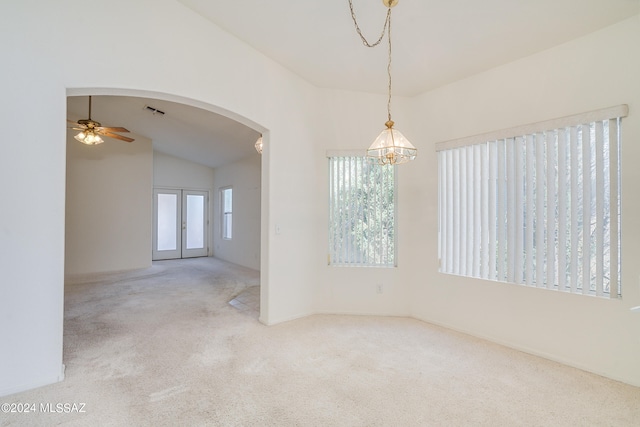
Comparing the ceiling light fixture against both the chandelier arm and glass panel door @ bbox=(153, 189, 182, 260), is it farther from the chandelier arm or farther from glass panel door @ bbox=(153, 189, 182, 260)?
glass panel door @ bbox=(153, 189, 182, 260)

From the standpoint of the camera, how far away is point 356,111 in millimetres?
3760

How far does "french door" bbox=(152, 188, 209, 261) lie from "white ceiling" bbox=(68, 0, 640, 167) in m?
6.37

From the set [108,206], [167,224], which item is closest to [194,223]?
[167,224]

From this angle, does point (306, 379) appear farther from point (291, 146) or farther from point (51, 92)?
point (51, 92)

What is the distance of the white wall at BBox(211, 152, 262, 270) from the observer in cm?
690

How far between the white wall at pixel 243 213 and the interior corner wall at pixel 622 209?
4.19m

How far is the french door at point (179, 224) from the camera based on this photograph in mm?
8109

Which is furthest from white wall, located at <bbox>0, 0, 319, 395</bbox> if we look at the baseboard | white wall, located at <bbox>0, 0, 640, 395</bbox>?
the baseboard

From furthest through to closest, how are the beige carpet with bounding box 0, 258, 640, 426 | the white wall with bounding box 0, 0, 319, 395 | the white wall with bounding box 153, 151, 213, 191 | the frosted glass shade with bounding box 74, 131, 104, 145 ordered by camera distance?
the white wall with bounding box 153, 151, 213, 191
the frosted glass shade with bounding box 74, 131, 104, 145
the white wall with bounding box 0, 0, 319, 395
the beige carpet with bounding box 0, 258, 640, 426

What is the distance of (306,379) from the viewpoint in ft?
7.23

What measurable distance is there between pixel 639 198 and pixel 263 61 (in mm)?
3697

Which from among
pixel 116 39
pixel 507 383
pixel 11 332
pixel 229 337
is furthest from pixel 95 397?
pixel 507 383

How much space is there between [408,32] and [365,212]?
201 cm

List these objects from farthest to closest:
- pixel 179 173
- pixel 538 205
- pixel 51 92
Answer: pixel 179 173 → pixel 538 205 → pixel 51 92
